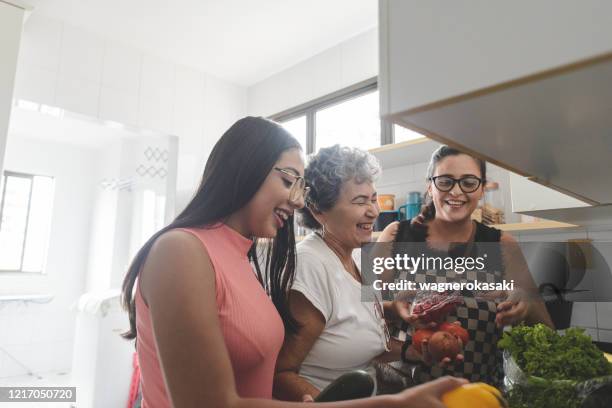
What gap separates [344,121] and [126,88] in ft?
4.01

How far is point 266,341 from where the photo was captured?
67 cm

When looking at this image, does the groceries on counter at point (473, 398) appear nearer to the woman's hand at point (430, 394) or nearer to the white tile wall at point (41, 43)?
the woman's hand at point (430, 394)

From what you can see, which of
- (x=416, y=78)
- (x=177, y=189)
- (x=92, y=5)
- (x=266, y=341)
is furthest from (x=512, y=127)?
(x=177, y=189)

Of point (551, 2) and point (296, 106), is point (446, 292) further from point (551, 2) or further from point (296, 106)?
point (296, 106)

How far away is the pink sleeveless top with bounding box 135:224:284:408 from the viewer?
62cm

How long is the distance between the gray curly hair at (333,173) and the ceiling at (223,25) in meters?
1.18

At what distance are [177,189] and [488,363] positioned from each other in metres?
2.12

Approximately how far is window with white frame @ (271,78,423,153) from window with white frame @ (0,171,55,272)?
9.00 ft

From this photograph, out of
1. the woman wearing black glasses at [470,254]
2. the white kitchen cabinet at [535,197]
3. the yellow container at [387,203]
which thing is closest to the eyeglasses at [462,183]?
the woman wearing black glasses at [470,254]

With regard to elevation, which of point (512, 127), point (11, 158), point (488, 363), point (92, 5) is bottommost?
point (488, 363)

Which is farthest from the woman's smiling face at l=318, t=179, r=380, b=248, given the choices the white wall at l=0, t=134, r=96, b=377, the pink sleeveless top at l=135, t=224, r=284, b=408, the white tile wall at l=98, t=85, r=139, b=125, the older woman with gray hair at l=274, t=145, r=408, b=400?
the white wall at l=0, t=134, r=96, b=377

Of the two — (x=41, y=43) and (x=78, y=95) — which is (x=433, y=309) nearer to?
(x=78, y=95)

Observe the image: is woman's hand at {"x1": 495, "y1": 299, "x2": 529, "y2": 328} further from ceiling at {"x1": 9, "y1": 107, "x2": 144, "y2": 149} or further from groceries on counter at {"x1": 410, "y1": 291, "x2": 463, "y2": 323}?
ceiling at {"x1": 9, "y1": 107, "x2": 144, "y2": 149}

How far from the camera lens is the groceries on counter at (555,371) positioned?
1.26ft
